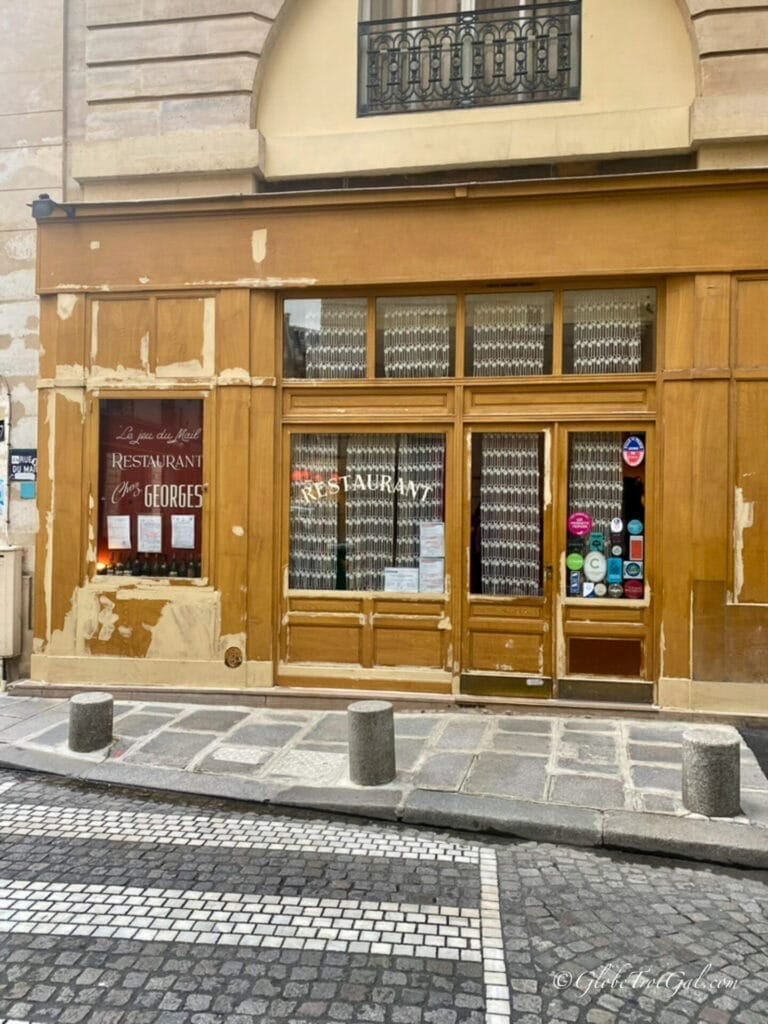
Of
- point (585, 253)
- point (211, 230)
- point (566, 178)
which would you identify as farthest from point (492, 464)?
point (211, 230)

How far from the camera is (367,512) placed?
7.77m

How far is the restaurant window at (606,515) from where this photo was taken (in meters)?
7.26

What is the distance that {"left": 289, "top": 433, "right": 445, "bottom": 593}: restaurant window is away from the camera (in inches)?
300

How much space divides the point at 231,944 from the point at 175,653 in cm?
453

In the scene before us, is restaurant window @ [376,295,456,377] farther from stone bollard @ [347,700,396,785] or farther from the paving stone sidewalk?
stone bollard @ [347,700,396,785]

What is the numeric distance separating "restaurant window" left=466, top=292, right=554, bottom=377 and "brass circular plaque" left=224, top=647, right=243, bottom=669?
3522 millimetres

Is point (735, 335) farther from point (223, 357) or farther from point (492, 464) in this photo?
point (223, 357)

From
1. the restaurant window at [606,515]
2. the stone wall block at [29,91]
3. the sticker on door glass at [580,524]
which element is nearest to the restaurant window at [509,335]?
the restaurant window at [606,515]

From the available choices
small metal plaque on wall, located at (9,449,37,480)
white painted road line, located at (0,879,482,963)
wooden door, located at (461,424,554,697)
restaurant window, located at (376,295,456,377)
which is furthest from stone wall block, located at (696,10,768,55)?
small metal plaque on wall, located at (9,449,37,480)

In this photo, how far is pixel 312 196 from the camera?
741cm

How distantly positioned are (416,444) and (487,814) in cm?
376

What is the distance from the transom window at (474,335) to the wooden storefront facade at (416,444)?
25 millimetres

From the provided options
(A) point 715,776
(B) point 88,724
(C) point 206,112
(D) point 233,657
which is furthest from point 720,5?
(B) point 88,724

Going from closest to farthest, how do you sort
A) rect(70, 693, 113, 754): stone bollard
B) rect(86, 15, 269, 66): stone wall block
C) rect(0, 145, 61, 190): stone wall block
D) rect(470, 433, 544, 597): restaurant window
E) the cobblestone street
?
1. the cobblestone street
2. rect(70, 693, 113, 754): stone bollard
3. rect(470, 433, 544, 597): restaurant window
4. rect(86, 15, 269, 66): stone wall block
5. rect(0, 145, 61, 190): stone wall block
